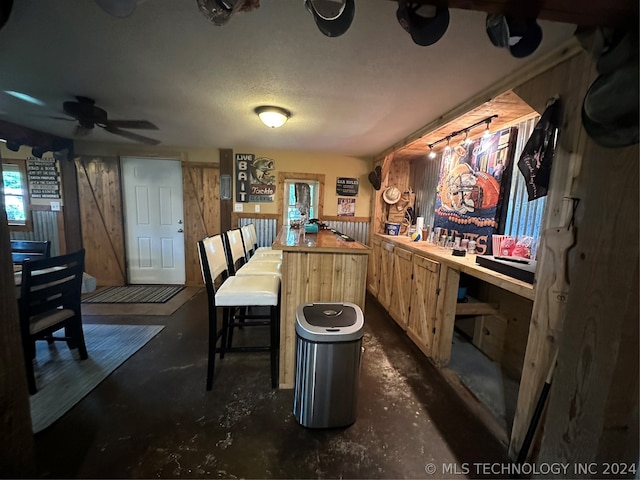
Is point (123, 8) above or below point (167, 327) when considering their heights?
above

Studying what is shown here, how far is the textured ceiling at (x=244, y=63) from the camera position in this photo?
118cm

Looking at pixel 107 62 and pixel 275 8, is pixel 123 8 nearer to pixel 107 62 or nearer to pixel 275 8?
pixel 275 8

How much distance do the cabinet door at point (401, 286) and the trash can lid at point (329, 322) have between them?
1.24 m

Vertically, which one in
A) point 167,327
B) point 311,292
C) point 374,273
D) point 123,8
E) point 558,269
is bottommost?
point 167,327

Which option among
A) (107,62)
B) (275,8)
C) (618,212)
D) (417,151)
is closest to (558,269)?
(618,212)

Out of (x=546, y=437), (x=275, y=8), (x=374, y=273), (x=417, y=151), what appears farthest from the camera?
(x=374, y=273)

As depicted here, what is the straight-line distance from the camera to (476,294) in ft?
8.21

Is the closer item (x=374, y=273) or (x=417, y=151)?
(x=417, y=151)

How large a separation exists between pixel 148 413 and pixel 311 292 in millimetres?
1263

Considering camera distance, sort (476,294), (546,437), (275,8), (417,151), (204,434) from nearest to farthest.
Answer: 1. (546,437)
2. (275,8)
3. (204,434)
4. (476,294)
5. (417,151)

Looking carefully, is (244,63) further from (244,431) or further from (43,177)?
(43,177)

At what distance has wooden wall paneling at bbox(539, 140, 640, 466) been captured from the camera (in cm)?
78

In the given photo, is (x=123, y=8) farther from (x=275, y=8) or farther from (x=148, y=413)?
(x=148, y=413)

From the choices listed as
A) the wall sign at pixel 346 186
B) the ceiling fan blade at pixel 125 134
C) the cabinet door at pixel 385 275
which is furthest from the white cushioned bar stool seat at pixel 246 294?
the wall sign at pixel 346 186
